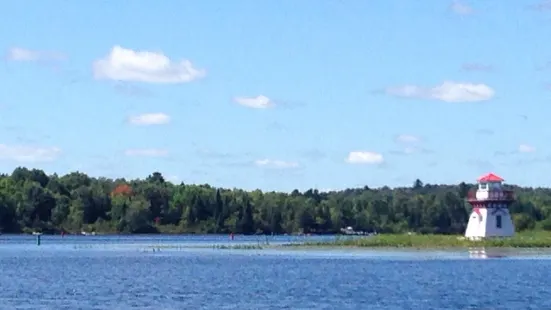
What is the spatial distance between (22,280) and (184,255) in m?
40.7

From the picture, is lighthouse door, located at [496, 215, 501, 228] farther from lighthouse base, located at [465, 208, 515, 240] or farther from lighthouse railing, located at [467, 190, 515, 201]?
lighthouse railing, located at [467, 190, 515, 201]

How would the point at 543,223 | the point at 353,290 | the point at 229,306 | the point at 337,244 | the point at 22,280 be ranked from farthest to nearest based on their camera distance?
the point at 543,223
the point at 337,244
the point at 22,280
the point at 353,290
the point at 229,306

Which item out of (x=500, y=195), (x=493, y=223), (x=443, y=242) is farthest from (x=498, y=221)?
(x=443, y=242)

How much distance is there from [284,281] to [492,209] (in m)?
45.6

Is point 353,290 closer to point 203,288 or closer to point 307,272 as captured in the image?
point 203,288

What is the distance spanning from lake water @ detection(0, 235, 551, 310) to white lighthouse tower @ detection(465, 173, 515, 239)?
269 inches

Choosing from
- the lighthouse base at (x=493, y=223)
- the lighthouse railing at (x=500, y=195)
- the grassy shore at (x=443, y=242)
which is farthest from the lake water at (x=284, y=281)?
the lighthouse railing at (x=500, y=195)

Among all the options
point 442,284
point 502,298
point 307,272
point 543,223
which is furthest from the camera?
point 543,223

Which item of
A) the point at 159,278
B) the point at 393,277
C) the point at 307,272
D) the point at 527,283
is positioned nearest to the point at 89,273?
the point at 159,278

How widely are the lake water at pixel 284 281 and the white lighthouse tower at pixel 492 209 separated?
22.4 feet

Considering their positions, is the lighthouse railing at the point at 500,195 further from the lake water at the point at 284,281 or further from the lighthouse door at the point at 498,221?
the lake water at the point at 284,281

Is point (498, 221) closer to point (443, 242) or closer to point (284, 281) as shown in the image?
point (443, 242)

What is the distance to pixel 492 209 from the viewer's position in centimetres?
11094

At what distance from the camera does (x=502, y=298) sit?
57.6 meters
